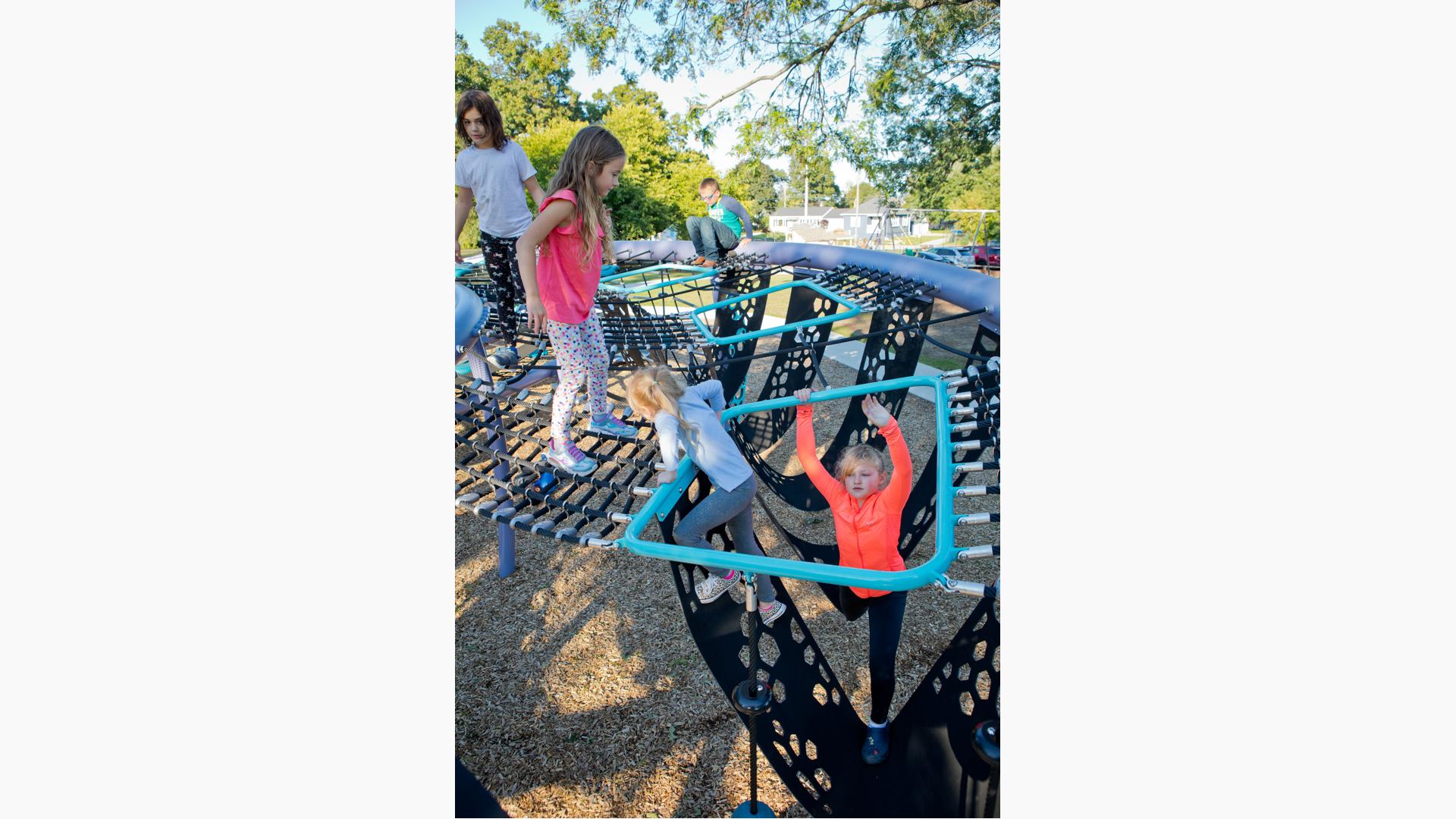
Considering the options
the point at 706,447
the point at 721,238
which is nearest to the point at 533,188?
the point at 706,447

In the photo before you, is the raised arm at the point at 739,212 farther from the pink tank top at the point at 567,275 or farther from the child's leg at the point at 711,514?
the child's leg at the point at 711,514

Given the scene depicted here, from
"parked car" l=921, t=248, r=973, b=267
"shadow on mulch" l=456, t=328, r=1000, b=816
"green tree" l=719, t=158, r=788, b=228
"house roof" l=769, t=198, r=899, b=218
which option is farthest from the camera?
"parked car" l=921, t=248, r=973, b=267

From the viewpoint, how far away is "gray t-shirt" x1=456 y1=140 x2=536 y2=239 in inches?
103

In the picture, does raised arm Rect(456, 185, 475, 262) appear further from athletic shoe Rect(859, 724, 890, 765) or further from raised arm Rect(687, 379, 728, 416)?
athletic shoe Rect(859, 724, 890, 765)

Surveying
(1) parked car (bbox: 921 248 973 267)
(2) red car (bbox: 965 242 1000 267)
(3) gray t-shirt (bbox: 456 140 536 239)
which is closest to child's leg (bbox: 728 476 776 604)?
(3) gray t-shirt (bbox: 456 140 536 239)

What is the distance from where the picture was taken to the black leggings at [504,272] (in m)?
2.83

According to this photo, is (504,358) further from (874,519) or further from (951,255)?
(951,255)

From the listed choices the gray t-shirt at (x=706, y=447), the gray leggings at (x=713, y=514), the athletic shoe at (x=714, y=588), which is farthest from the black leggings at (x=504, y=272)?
the athletic shoe at (x=714, y=588)

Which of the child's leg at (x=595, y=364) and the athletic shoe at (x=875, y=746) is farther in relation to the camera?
the child's leg at (x=595, y=364)

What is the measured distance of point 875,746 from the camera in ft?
6.60

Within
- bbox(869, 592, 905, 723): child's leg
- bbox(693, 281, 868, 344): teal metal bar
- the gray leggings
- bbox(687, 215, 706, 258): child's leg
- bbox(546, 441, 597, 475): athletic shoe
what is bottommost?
bbox(869, 592, 905, 723): child's leg

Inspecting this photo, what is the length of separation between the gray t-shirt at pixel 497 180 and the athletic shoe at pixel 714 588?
149 centimetres

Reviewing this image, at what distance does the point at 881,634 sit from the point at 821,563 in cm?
72

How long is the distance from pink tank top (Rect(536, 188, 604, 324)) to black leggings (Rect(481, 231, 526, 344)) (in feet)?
1.97
